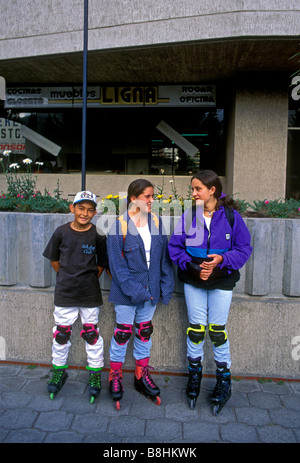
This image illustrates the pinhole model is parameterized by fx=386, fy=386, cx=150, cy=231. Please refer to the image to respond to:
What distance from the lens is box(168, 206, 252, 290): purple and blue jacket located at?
2.96m

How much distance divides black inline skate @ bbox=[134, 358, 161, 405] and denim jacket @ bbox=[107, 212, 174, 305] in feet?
1.88

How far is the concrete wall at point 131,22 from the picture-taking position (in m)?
6.98

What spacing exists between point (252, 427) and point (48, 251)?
2.06m

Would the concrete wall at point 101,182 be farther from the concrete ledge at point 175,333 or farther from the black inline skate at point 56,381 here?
the black inline skate at point 56,381

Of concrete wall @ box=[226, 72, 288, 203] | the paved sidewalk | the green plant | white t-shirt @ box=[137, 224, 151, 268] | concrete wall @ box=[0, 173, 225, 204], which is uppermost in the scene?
concrete wall @ box=[226, 72, 288, 203]

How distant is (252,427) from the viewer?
109 inches

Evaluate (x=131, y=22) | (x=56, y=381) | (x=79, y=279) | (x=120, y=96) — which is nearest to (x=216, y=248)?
(x=79, y=279)

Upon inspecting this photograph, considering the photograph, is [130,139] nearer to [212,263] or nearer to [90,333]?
[90,333]

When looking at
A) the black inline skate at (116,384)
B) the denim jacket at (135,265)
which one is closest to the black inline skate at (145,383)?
the black inline skate at (116,384)

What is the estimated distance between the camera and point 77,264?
3113 mm

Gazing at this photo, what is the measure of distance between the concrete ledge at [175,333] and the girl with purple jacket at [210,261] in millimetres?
482

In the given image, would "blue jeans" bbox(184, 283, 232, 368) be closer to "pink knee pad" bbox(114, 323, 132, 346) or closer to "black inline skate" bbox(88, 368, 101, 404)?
"pink knee pad" bbox(114, 323, 132, 346)

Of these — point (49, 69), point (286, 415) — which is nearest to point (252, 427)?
point (286, 415)

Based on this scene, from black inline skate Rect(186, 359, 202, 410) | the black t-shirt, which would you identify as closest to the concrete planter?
the black t-shirt
